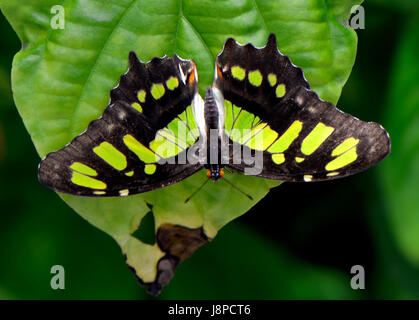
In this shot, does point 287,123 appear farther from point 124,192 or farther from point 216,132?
point 124,192

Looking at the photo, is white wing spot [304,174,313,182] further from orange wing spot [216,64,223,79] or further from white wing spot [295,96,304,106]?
orange wing spot [216,64,223,79]

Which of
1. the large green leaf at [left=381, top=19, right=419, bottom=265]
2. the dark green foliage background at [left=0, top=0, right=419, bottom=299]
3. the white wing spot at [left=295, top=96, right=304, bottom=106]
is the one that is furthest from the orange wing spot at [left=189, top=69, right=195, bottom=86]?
the dark green foliage background at [left=0, top=0, right=419, bottom=299]

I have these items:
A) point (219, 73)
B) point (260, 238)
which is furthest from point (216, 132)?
point (260, 238)

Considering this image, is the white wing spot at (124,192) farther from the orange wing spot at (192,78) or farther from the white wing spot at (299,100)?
the white wing spot at (299,100)

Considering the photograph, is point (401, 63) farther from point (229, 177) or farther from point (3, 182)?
point (3, 182)

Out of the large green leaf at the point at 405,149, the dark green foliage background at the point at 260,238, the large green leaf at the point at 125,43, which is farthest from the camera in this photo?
the dark green foliage background at the point at 260,238

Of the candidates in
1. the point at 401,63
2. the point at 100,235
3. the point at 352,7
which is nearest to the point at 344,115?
the point at 352,7

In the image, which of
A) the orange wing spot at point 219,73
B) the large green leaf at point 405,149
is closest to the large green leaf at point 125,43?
the orange wing spot at point 219,73

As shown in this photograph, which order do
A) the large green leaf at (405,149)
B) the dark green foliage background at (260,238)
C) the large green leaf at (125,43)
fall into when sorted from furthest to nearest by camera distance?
the dark green foliage background at (260,238) → the large green leaf at (405,149) → the large green leaf at (125,43)
